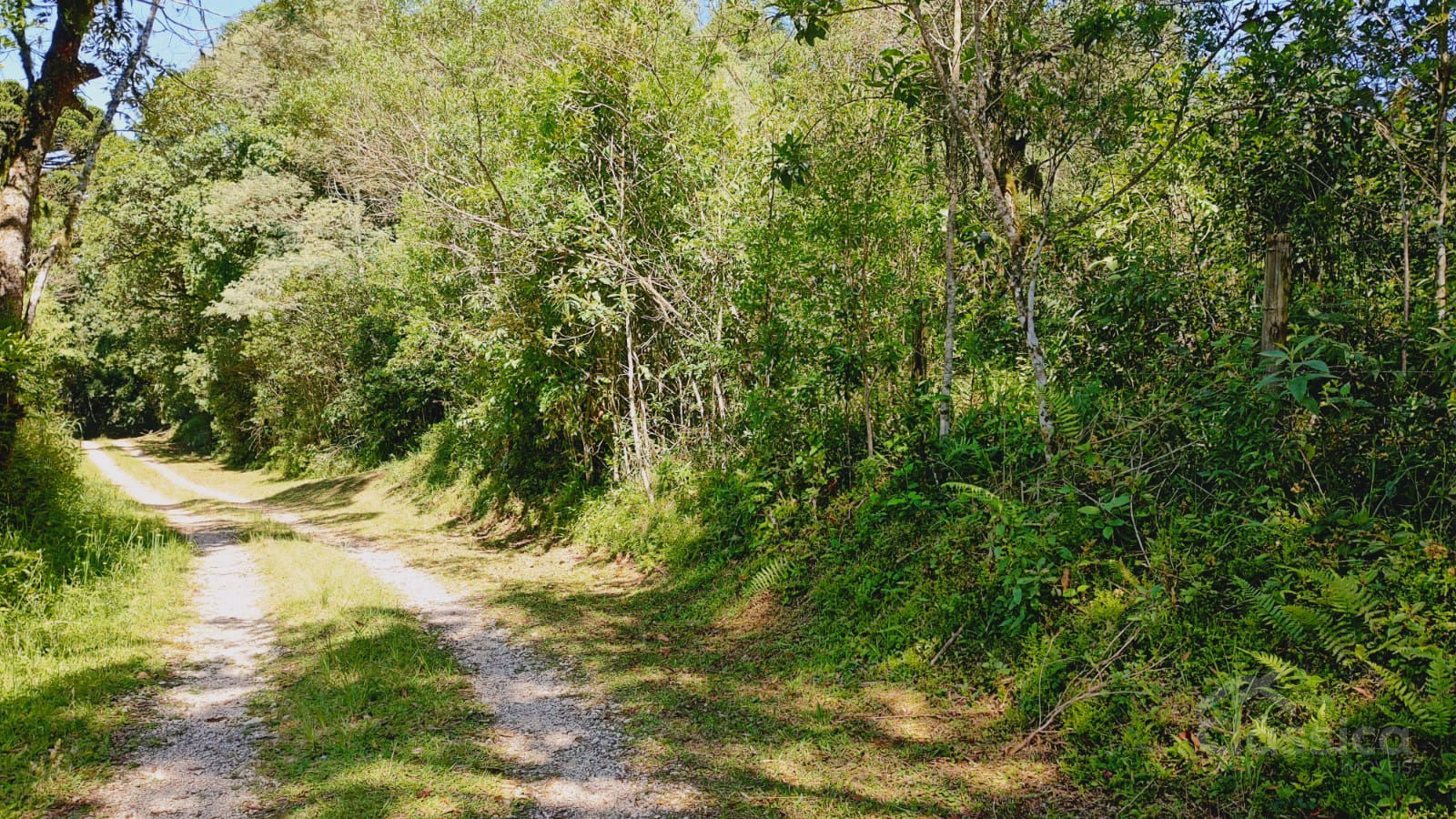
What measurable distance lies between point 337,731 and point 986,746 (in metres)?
3.99

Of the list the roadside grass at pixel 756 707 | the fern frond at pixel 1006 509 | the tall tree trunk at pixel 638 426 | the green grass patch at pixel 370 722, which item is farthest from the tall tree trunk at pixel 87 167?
the fern frond at pixel 1006 509

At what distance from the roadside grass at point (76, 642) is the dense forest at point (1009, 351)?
19 centimetres

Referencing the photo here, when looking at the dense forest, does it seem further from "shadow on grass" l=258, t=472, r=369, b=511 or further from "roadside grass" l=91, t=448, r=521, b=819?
"shadow on grass" l=258, t=472, r=369, b=511

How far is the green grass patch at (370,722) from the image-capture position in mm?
4188

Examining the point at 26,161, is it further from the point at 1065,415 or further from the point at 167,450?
the point at 167,450

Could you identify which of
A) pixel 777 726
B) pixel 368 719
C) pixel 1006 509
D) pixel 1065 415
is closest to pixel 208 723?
pixel 368 719

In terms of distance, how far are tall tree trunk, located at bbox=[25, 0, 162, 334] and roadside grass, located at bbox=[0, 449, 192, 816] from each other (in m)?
2.16

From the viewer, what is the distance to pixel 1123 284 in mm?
5473

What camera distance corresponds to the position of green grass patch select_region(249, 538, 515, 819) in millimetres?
4188

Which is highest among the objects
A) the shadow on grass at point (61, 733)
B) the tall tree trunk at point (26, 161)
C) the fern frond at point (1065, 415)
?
the tall tree trunk at point (26, 161)

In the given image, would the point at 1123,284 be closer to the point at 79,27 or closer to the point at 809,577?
the point at 809,577

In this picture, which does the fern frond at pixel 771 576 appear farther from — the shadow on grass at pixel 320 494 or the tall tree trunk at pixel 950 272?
the shadow on grass at pixel 320 494

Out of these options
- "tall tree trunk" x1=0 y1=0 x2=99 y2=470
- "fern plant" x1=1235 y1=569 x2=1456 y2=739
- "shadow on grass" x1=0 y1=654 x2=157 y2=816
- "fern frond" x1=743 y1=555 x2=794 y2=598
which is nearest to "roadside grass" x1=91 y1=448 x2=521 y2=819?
"shadow on grass" x1=0 y1=654 x2=157 y2=816

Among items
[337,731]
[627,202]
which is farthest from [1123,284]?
[627,202]
